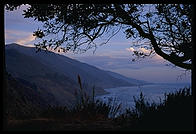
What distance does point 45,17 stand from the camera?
6.14 meters

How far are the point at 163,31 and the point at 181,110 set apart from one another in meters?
3.06

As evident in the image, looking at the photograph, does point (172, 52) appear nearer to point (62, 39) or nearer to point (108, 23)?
point (108, 23)

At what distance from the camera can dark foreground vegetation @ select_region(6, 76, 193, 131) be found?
12.1 ft

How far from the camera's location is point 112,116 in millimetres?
5551

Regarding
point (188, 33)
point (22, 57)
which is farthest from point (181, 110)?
point (22, 57)

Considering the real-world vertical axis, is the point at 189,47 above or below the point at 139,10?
below

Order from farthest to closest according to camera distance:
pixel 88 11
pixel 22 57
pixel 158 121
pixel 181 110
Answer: pixel 22 57 < pixel 88 11 < pixel 181 110 < pixel 158 121

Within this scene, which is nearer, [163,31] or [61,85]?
[163,31]

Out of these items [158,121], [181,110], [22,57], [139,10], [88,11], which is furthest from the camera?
[22,57]

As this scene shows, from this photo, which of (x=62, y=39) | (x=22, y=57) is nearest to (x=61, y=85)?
(x=22, y=57)

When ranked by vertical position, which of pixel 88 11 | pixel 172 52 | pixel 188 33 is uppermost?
pixel 88 11

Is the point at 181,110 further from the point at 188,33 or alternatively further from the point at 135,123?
the point at 188,33

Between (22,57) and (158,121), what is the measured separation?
318ft

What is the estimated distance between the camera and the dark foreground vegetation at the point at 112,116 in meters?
3.69
